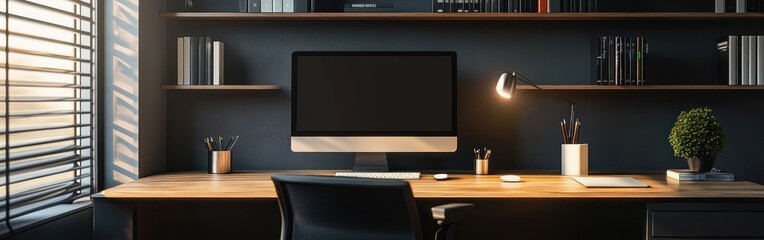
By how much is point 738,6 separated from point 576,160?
3.04ft

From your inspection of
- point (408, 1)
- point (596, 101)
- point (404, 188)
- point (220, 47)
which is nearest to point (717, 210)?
point (596, 101)

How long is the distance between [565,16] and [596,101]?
1.49 ft

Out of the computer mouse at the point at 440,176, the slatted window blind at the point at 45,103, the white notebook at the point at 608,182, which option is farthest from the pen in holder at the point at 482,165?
the slatted window blind at the point at 45,103

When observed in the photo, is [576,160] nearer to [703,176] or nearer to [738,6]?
[703,176]

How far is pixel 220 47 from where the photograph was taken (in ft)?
10.4

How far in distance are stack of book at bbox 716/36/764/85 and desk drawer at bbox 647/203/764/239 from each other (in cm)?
77

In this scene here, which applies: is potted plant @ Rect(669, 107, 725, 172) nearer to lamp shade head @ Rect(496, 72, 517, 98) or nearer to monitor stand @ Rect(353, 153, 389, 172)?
lamp shade head @ Rect(496, 72, 517, 98)

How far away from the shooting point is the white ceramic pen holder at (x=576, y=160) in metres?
3.09

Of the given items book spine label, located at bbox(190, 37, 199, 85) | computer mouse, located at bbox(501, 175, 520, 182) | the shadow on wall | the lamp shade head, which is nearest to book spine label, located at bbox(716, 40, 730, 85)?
the lamp shade head

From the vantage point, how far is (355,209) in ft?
6.91

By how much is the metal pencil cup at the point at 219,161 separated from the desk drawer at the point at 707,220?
1.70 metres

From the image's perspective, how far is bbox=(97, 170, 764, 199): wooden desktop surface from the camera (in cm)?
250

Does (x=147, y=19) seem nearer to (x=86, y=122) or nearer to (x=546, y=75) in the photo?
(x=86, y=122)

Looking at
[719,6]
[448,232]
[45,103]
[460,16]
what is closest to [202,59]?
[45,103]
